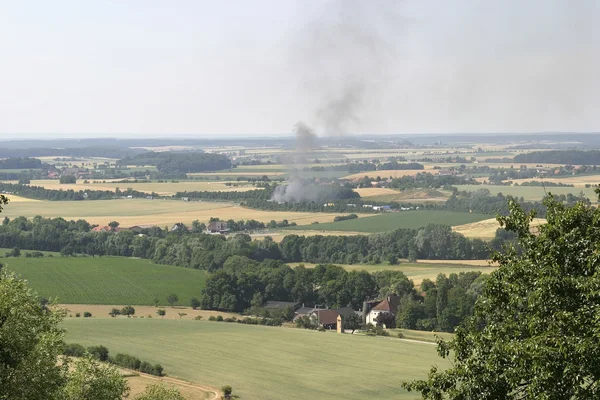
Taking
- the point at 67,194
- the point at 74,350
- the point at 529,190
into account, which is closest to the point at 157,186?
the point at 67,194

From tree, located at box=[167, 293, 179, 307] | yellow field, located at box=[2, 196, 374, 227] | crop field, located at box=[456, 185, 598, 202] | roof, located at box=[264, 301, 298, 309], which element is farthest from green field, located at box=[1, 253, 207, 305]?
crop field, located at box=[456, 185, 598, 202]

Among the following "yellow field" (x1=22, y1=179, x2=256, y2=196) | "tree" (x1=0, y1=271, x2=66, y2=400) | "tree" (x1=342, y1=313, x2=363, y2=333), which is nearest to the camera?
"tree" (x1=0, y1=271, x2=66, y2=400)

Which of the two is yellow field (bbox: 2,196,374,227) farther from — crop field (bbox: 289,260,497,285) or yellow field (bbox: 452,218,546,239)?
crop field (bbox: 289,260,497,285)

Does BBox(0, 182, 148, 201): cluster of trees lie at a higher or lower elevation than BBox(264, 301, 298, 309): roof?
higher

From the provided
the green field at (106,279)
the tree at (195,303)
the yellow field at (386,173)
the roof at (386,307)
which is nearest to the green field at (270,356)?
the roof at (386,307)

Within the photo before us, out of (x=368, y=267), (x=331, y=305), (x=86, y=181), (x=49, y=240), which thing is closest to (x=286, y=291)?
(x=331, y=305)

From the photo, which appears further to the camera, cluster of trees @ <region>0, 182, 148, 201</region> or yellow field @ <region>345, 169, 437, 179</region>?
yellow field @ <region>345, 169, 437, 179</region>

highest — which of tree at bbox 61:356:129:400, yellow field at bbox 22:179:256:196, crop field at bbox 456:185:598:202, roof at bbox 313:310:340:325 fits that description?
tree at bbox 61:356:129:400
